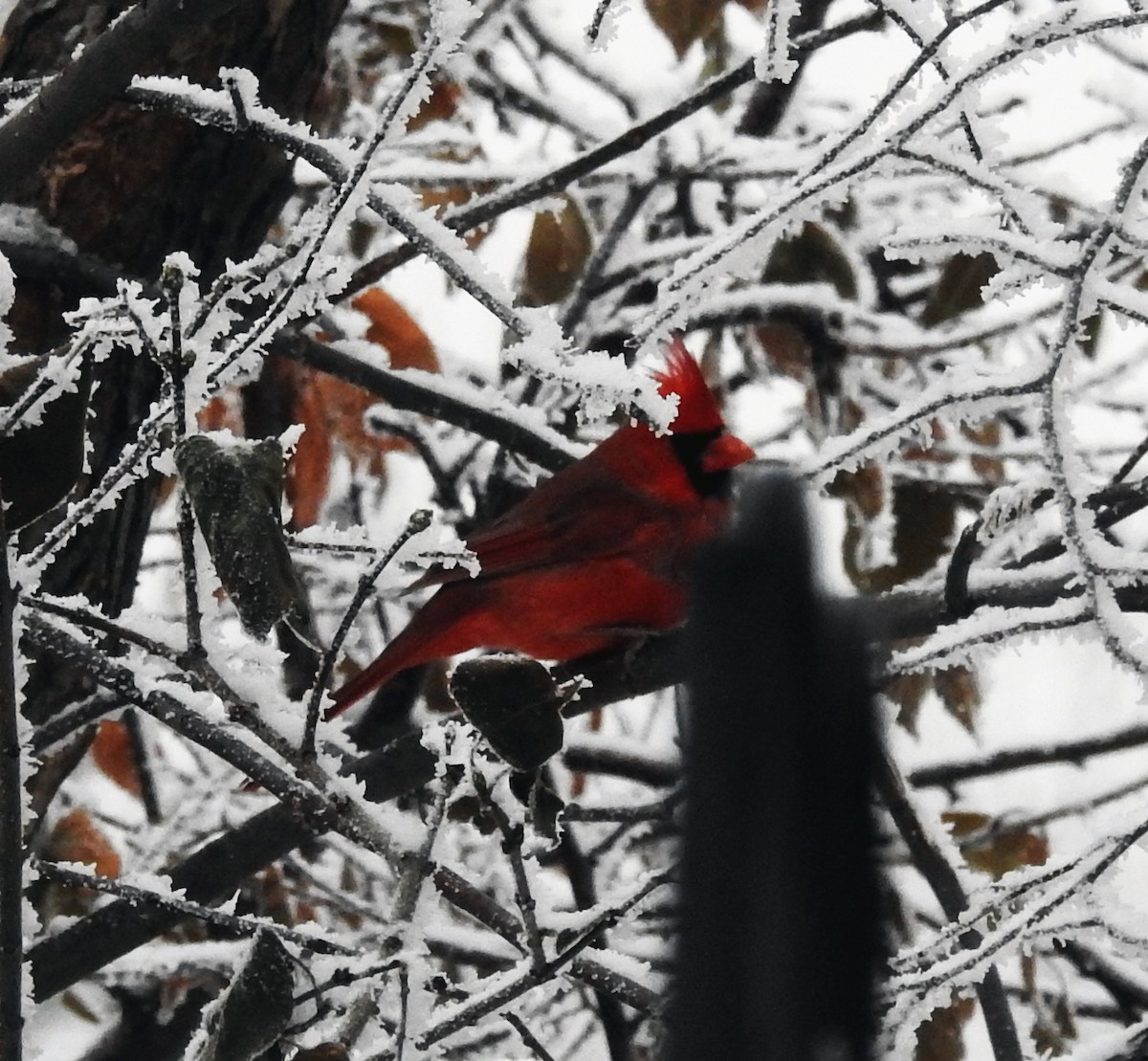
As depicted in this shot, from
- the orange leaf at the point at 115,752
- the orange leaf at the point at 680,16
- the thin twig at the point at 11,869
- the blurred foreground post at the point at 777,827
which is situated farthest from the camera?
the orange leaf at the point at 115,752

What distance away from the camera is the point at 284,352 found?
2.01 metres

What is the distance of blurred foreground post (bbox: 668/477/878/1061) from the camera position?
0.43 meters

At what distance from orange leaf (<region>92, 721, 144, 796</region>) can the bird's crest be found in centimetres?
102

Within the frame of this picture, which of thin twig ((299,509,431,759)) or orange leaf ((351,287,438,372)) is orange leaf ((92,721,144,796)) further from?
thin twig ((299,509,431,759))

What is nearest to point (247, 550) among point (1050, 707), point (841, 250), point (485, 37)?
point (841, 250)

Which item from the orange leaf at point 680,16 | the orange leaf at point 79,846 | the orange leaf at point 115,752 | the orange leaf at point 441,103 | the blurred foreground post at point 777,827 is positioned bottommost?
the blurred foreground post at point 777,827

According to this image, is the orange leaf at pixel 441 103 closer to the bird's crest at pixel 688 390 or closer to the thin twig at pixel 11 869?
the bird's crest at pixel 688 390

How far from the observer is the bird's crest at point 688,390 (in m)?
2.56

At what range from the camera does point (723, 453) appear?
2.55 metres

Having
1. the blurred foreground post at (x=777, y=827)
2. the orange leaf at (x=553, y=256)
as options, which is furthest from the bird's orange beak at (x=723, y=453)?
the blurred foreground post at (x=777, y=827)

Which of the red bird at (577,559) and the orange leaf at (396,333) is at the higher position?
the orange leaf at (396,333)

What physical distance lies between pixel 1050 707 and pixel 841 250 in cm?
253

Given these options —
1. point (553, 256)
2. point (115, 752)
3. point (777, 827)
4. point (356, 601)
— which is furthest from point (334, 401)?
point (777, 827)

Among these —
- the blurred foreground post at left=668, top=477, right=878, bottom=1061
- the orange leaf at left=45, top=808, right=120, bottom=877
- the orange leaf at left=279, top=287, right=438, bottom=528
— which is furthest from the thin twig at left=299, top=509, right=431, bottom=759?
the orange leaf at left=45, top=808, right=120, bottom=877
